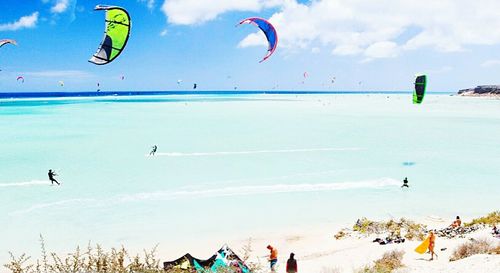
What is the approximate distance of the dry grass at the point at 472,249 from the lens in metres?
8.59

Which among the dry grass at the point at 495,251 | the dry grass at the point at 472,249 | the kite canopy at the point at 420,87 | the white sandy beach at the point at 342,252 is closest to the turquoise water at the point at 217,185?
the white sandy beach at the point at 342,252

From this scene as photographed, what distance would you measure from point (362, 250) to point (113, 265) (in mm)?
6636

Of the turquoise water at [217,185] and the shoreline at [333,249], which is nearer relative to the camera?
the shoreline at [333,249]

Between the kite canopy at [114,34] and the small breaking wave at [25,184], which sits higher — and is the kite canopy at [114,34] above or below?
above

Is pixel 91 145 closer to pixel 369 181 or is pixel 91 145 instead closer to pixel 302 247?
pixel 369 181

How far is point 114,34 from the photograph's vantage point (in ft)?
29.6

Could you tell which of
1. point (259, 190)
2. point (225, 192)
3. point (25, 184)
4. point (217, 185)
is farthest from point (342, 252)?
point (25, 184)

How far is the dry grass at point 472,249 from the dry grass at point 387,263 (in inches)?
41.2

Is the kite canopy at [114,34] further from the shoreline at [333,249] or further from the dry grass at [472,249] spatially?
the dry grass at [472,249]

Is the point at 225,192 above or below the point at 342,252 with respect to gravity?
above

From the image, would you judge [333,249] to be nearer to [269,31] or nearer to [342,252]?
[342,252]

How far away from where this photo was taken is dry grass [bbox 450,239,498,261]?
28.2 ft

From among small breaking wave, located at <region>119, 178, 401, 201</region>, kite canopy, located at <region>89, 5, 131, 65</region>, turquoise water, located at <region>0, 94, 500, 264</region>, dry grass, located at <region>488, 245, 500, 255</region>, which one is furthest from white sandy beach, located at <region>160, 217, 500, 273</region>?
kite canopy, located at <region>89, 5, 131, 65</region>

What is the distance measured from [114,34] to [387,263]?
7.23 m
